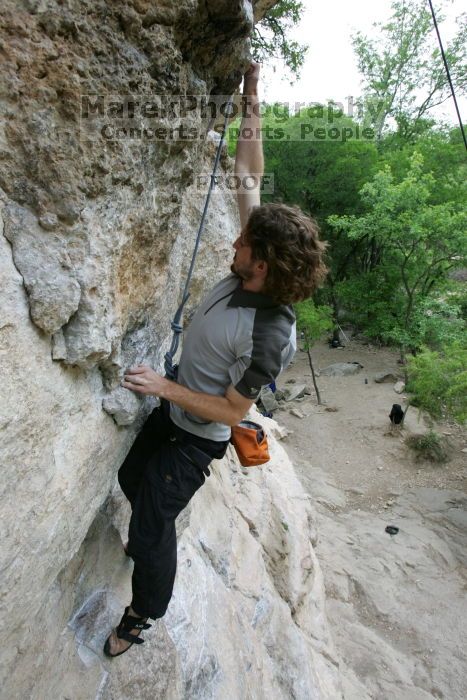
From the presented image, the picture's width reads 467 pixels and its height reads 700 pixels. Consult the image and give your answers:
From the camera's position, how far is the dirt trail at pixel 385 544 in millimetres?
5410

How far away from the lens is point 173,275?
2.85 metres

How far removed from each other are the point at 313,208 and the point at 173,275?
58.7 feet

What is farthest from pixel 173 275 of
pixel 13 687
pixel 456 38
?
pixel 456 38

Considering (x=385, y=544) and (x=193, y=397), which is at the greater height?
(x=193, y=397)

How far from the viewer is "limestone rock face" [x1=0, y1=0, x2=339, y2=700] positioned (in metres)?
1.57

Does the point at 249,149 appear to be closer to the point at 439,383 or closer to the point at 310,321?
the point at 439,383

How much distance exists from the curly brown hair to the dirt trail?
4.41 m

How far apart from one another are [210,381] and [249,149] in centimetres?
161

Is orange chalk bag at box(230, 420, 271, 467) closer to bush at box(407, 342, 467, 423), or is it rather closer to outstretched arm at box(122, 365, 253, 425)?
outstretched arm at box(122, 365, 253, 425)

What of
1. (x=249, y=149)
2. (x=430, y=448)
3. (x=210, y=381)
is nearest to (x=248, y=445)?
(x=210, y=381)

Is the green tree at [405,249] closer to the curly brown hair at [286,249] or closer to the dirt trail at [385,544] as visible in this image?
the dirt trail at [385,544]

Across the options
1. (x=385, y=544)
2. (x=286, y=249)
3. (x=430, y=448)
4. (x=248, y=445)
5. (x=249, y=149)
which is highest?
(x=249, y=149)

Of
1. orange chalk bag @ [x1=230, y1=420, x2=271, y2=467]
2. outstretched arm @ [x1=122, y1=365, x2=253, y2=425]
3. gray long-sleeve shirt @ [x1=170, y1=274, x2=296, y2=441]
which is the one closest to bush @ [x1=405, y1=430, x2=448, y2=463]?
orange chalk bag @ [x1=230, y1=420, x2=271, y2=467]

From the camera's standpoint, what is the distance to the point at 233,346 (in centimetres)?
218
